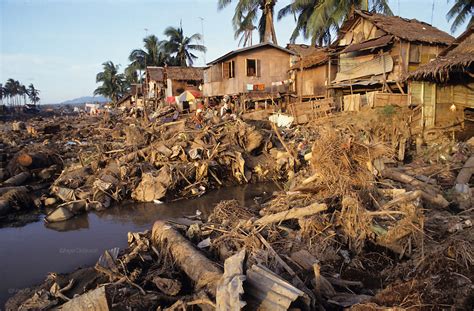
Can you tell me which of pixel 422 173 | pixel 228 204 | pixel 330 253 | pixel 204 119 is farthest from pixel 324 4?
pixel 330 253

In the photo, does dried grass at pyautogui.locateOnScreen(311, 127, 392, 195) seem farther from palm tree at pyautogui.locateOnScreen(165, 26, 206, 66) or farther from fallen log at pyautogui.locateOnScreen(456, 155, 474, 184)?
palm tree at pyautogui.locateOnScreen(165, 26, 206, 66)

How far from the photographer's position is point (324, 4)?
2186cm

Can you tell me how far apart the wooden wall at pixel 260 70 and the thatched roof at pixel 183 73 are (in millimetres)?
7728

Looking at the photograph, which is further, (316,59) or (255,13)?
Result: (255,13)

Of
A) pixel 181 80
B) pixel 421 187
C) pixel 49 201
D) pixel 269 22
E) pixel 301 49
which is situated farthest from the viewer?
pixel 181 80

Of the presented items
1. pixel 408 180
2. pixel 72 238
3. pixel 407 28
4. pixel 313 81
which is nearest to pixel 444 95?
pixel 407 28

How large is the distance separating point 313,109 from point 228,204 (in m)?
11.4

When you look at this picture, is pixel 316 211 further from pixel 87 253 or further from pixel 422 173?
pixel 87 253

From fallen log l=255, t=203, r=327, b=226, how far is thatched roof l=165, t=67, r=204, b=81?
27299 mm

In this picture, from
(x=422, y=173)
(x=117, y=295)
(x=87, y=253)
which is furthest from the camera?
(x=422, y=173)

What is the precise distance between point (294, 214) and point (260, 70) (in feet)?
61.2

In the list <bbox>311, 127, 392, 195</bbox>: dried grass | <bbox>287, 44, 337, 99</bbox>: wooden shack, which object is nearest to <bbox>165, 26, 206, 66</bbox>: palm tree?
<bbox>287, 44, 337, 99</bbox>: wooden shack

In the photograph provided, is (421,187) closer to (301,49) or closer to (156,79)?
(301,49)

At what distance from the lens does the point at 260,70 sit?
2339 centimetres
